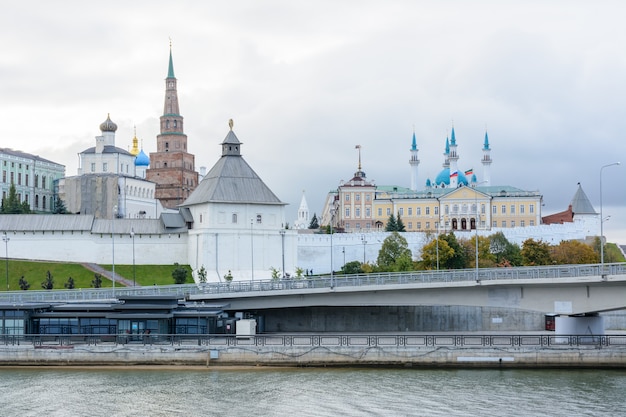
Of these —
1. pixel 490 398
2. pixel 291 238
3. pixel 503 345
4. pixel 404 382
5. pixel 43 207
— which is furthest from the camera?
pixel 43 207

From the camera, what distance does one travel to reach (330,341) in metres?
55.5

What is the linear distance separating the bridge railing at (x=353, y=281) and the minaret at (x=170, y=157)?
238 feet

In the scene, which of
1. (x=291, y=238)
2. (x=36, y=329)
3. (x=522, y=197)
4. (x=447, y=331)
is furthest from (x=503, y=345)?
(x=522, y=197)

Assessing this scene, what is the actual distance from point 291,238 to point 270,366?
47337 millimetres

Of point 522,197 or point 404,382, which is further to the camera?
point 522,197

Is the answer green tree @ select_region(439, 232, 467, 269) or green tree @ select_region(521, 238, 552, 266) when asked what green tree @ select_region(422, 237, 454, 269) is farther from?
green tree @ select_region(521, 238, 552, 266)

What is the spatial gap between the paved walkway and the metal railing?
33944 mm

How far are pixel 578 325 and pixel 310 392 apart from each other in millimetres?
19571

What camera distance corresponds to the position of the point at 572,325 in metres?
56.5

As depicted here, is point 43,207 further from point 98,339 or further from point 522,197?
point 98,339

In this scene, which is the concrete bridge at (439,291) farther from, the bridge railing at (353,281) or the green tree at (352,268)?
the green tree at (352,268)

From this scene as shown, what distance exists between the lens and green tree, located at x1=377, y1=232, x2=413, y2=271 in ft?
333

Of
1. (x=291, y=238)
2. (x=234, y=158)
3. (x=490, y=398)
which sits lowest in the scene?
(x=490, y=398)

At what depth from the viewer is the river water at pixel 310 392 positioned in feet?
133
